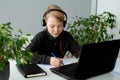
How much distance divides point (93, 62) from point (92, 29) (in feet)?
4.13

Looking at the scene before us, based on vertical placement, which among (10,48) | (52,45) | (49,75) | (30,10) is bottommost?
(49,75)

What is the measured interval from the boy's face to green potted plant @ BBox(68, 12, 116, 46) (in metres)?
0.70

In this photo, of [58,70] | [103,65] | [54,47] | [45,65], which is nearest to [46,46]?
[54,47]

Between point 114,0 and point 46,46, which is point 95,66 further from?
point 114,0

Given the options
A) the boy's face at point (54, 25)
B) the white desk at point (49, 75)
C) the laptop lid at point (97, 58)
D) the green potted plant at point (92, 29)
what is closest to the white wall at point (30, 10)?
the green potted plant at point (92, 29)

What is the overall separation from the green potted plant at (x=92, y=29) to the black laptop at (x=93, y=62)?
3.34 feet

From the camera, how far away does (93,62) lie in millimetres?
1386

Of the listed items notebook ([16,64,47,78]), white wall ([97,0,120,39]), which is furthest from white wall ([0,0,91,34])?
notebook ([16,64,47,78])

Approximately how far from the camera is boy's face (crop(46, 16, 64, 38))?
184 centimetres

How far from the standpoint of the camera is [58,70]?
1.50 metres

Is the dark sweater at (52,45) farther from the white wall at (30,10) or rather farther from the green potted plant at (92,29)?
the white wall at (30,10)

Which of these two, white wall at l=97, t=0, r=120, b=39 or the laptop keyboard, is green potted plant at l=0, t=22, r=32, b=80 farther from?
white wall at l=97, t=0, r=120, b=39

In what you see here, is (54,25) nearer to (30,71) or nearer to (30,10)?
(30,71)

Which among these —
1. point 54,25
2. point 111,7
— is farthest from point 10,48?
point 111,7
